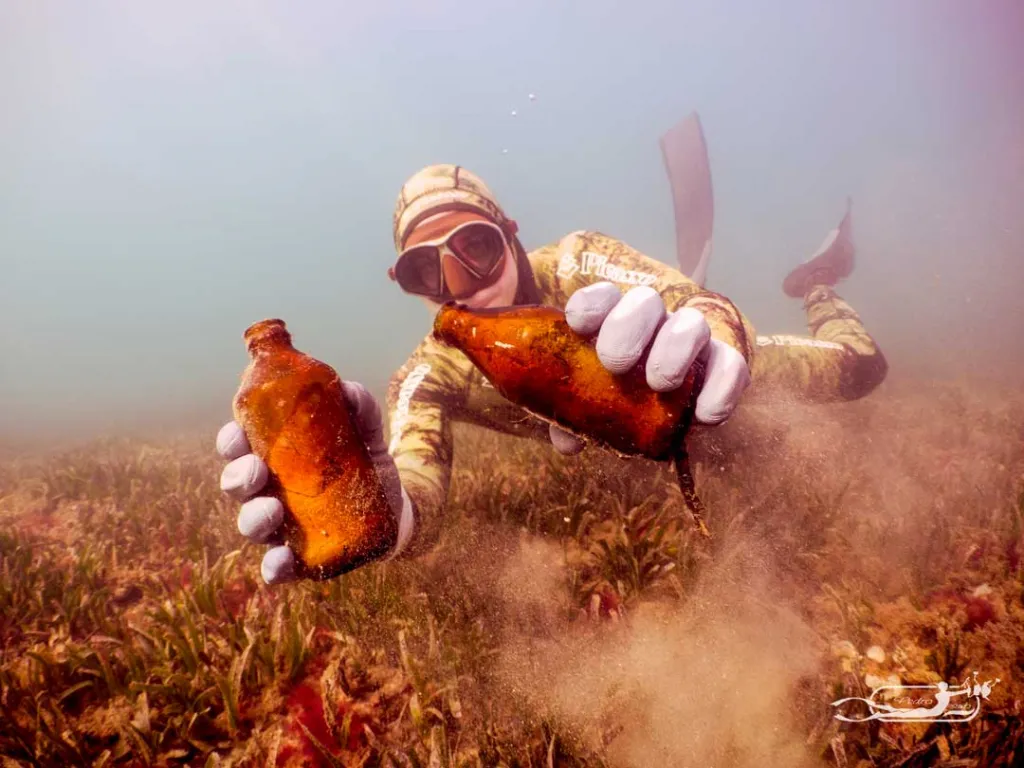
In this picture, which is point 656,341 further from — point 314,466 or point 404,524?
point 404,524

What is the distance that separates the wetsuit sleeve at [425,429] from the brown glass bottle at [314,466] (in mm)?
1045

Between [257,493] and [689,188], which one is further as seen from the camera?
[689,188]

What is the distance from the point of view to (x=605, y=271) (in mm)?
4172

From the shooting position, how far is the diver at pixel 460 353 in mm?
1863

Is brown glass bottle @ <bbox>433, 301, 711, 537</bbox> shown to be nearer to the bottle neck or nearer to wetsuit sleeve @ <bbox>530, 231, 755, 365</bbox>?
the bottle neck

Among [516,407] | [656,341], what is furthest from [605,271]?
[656,341]

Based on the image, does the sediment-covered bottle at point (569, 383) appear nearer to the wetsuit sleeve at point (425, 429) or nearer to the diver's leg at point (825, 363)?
the wetsuit sleeve at point (425, 429)

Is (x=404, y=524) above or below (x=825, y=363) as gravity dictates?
above

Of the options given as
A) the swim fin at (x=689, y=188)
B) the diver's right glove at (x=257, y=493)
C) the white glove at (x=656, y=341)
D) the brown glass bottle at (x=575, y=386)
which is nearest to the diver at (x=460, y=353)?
the diver's right glove at (x=257, y=493)

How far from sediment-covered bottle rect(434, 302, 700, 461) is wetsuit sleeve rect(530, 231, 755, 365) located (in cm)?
184

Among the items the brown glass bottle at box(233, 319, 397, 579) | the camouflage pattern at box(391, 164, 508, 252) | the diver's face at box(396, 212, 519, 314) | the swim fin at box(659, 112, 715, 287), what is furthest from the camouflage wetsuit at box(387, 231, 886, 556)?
the swim fin at box(659, 112, 715, 287)

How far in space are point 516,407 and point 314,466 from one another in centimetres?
198

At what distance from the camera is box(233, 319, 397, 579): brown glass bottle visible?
1.50m

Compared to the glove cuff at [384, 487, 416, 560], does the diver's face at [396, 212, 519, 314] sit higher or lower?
higher
